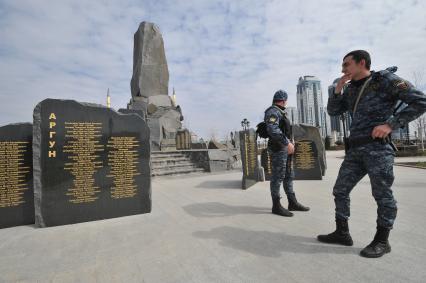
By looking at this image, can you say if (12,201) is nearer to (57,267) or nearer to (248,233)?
(57,267)

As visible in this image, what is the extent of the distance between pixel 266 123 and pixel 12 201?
4.01m

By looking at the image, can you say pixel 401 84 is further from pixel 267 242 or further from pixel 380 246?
pixel 267 242

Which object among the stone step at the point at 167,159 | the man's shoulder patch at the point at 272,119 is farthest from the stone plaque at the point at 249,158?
the stone step at the point at 167,159

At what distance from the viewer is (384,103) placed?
2.32m

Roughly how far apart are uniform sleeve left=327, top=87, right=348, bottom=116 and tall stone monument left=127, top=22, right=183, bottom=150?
1551 cm

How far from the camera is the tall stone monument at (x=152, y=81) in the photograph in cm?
1823

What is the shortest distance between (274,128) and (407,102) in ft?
5.57

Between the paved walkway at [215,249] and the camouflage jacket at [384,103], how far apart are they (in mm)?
1200

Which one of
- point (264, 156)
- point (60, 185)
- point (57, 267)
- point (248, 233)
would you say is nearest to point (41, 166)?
point (60, 185)

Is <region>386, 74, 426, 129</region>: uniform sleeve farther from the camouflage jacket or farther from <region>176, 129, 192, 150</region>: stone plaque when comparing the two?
<region>176, 129, 192, 150</region>: stone plaque

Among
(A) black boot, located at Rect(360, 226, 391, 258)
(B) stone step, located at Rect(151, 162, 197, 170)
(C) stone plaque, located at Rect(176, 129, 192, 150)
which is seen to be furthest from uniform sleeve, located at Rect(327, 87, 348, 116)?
(C) stone plaque, located at Rect(176, 129, 192, 150)

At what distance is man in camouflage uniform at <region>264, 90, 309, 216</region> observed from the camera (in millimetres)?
3689

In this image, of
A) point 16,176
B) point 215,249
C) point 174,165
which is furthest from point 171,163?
point 215,249

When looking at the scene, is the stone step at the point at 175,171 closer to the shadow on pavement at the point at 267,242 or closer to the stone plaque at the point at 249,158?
the stone plaque at the point at 249,158
